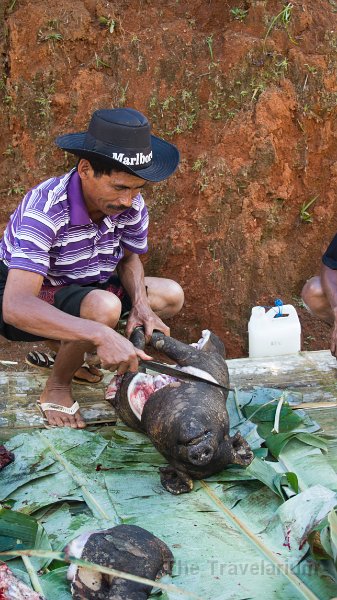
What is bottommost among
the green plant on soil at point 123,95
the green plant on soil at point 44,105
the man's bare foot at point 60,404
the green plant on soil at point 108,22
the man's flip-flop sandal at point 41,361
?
the man's flip-flop sandal at point 41,361

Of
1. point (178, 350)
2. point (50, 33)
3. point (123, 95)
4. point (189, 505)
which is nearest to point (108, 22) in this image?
point (50, 33)

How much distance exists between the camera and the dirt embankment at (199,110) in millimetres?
5555

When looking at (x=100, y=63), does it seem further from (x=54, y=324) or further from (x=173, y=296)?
(x=54, y=324)

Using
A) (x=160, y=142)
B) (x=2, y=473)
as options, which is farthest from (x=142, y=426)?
(x=160, y=142)

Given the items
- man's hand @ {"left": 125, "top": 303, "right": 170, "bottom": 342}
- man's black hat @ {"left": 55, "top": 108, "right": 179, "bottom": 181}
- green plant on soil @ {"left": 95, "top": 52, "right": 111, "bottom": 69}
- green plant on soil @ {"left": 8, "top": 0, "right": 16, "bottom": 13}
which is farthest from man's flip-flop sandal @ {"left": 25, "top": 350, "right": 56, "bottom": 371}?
green plant on soil @ {"left": 8, "top": 0, "right": 16, "bottom": 13}

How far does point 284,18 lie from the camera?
18.5ft

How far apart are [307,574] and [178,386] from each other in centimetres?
108

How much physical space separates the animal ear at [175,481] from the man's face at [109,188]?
1.28 metres

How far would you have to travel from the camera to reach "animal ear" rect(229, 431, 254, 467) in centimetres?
330

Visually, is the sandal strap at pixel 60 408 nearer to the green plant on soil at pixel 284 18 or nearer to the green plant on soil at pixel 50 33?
the green plant on soil at pixel 50 33

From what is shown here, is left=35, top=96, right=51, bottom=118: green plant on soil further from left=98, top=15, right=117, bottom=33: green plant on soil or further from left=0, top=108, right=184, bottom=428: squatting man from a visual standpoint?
left=0, top=108, right=184, bottom=428: squatting man

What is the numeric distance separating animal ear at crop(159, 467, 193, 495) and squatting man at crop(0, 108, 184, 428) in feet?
1.58

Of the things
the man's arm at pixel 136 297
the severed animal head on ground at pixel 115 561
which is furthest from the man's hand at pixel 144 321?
the severed animal head on ground at pixel 115 561

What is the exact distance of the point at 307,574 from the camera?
2.60 metres
